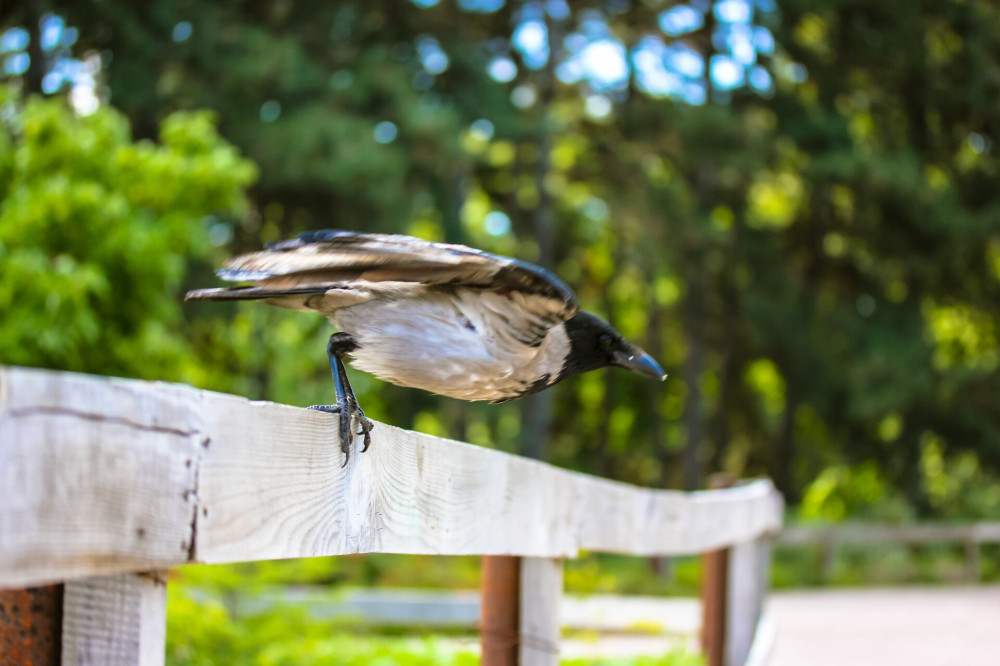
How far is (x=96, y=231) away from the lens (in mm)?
7980

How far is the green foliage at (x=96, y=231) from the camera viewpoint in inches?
297

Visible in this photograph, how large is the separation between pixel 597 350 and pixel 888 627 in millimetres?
6867

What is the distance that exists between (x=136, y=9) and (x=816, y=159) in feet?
31.9

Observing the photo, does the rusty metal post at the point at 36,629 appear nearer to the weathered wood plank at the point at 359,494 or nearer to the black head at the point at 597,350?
the weathered wood plank at the point at 359,494

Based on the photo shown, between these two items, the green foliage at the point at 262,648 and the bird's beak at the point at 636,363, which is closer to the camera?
the bird's beak at the point at 636,363

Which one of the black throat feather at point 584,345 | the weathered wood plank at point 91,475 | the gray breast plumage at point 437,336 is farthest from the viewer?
the black throat feather at point 584,345

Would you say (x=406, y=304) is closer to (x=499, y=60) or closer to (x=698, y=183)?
(x=499, y=60)

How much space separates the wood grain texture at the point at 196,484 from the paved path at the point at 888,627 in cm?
479

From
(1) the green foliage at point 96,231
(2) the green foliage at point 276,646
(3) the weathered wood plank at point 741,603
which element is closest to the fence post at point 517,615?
(2) the green foliage at point 276,646

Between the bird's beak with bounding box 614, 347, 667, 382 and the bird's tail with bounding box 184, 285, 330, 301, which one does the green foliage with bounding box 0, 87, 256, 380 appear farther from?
the bird's tail with bounding box 184, 285, 330, 301

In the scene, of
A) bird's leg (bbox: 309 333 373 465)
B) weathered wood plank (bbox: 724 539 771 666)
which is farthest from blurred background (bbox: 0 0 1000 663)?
bird's leg (bbox: 309 333 373 465)

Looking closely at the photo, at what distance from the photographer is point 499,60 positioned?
1656 cm

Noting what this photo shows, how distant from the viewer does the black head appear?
3.54 m

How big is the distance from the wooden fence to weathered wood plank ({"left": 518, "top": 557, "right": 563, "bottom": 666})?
0.20 m
